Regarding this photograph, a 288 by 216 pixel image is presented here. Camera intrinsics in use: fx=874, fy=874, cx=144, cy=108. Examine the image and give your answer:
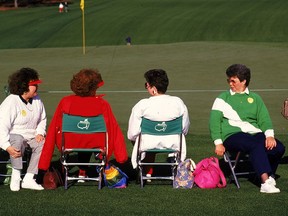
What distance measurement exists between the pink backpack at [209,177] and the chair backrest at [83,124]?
115 centimetres

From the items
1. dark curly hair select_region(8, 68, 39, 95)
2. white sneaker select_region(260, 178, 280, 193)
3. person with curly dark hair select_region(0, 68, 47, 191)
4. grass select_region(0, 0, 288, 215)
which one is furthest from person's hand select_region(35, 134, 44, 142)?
white sneaker select_region(260, 178, 280, 193)

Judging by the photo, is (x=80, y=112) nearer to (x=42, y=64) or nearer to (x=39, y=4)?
(x=42, y=64)

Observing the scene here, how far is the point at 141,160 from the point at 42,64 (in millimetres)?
19842

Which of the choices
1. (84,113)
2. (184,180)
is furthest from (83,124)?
(184,180)

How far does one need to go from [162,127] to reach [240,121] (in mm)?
886

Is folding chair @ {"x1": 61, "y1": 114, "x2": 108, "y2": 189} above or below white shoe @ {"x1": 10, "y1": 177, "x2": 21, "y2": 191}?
above

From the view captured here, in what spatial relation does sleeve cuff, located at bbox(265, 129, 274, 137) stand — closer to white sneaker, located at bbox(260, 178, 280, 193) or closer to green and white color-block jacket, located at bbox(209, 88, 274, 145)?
green and white color-block jacket, located at bbox(209, 88, 274, 145)

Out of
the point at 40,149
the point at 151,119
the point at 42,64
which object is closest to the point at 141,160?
the point at 151,119

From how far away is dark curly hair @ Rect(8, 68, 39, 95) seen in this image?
31.8 ft

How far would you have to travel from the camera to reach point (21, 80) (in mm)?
9719

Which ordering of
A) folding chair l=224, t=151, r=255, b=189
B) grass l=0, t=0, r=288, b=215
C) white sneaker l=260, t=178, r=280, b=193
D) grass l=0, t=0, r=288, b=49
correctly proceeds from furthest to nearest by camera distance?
1. grass l=0, t=0, r=288, b=49
2. folding chair l=224, t=151, r=255, b=189
3. white sneaker l=260, t=178, r=280, b=193
4. grass l=0, t=0, r=288, b=215

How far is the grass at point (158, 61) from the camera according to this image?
8.69 metres

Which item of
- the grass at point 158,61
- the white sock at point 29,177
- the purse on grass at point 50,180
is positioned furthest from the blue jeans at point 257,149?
the white sock at point 29,177

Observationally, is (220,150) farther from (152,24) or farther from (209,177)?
(152,24)
